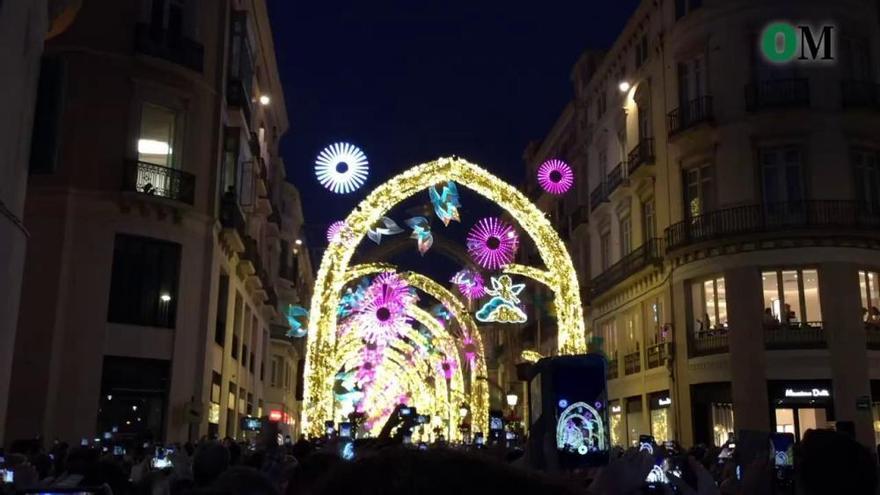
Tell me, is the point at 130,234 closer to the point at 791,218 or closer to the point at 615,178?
the point at 791,218

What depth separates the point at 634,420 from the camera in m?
36.6

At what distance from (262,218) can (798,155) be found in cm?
2422

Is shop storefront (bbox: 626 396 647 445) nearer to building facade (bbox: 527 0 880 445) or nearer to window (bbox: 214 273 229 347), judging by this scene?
building facade (bbox: 527 0 880 445)

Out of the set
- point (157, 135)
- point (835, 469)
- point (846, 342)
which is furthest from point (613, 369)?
point (835, 469)

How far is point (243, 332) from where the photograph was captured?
3769cm

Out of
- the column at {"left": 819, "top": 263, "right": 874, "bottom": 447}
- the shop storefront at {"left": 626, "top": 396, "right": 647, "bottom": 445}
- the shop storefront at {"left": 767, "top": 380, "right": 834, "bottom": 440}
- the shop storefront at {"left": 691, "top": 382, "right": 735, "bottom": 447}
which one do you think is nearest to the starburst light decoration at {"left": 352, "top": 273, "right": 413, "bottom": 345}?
the shop storefront at {"left": 626, "top": 396, "right": 647, "bottom": 445}

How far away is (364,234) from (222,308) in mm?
9905

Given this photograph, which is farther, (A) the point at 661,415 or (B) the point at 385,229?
(A) the point at 661,415

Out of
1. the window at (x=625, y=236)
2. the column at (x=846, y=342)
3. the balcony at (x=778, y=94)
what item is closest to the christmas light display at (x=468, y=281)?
the window at (x=625, y=236)

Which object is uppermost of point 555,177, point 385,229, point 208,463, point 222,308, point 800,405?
point 555,177

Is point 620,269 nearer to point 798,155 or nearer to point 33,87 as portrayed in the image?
point 798,155

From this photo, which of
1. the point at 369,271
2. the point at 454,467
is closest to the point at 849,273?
the point at 369,271

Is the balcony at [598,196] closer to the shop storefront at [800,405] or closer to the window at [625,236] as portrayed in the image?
the window at [625,236]

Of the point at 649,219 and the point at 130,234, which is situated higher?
the point at 649,219
